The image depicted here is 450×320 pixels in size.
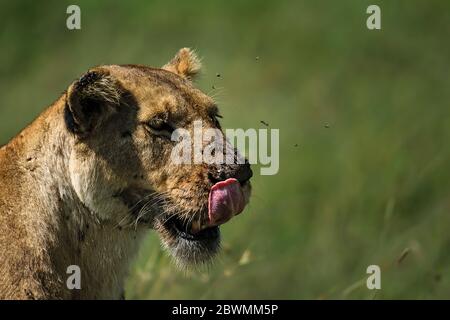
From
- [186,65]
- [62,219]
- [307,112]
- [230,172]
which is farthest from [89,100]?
[307,112]

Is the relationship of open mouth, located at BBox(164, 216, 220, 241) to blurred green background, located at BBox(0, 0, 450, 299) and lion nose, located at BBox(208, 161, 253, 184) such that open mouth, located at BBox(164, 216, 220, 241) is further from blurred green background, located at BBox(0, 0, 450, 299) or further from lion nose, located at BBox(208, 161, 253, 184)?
blurred green background, located at BBox(0, 0, 450, 299)

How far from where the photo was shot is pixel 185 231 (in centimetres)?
599

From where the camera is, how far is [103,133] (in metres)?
5.88

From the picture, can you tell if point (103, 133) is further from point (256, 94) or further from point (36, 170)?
point (256, 94)

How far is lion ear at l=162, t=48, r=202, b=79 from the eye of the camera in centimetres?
668

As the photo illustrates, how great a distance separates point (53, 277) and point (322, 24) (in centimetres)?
802

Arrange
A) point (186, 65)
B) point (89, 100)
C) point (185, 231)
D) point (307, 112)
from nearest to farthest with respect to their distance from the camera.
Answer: point (89, 100)
point (185, 231)
point (186, 65)
point (307, 112)

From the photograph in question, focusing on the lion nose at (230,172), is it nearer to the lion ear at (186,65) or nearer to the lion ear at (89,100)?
the lion ear at (89,100)

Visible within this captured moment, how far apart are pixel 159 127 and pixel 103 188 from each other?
40 centimetres

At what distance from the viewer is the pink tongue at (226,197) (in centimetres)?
575

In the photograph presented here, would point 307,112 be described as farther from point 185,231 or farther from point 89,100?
point 89,100

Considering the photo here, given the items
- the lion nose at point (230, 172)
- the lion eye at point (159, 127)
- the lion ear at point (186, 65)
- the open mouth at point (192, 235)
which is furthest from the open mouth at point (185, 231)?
the lion ear at point (186, 65)

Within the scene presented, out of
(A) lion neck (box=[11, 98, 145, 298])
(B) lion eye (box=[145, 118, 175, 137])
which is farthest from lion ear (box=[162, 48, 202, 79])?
(A) lion neck (box=[11, 98, 145, 298])

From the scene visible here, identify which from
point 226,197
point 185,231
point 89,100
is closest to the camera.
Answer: point 226,197
